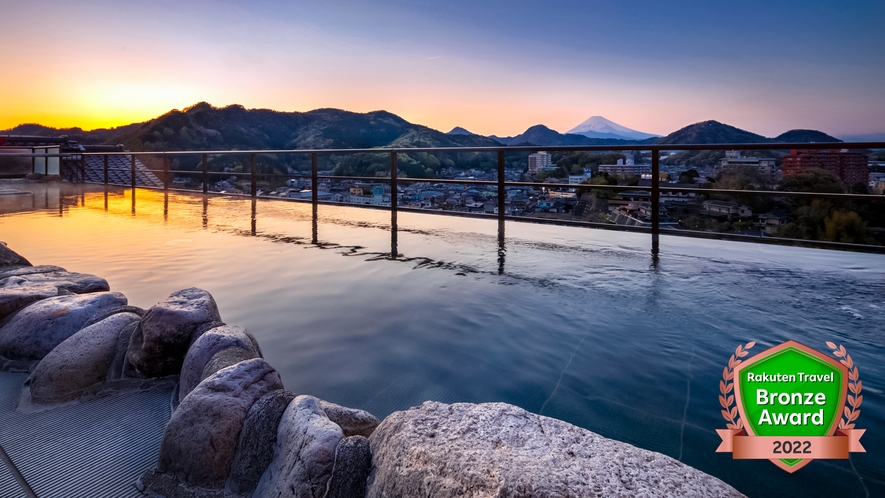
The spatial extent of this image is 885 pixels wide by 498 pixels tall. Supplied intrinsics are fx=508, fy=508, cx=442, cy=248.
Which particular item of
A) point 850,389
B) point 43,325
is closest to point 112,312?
point 43,325

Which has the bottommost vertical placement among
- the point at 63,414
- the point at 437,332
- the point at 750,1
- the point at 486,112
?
the point at 63,414

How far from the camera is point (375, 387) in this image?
1529 millimetres

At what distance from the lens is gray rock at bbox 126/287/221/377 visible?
160 cm

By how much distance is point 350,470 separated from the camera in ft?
3.04

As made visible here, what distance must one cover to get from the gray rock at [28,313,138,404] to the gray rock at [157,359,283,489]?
63 cm

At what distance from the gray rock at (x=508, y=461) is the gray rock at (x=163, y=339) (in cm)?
97

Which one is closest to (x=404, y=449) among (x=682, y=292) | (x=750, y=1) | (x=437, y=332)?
(x=437, y=332)

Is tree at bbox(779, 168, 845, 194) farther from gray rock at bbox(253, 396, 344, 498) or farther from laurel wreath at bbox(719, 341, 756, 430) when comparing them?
gray rock at bbox(253, 396, 344, 498)

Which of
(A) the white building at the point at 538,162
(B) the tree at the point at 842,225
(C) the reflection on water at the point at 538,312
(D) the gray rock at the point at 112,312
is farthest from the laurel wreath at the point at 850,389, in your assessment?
(B) the tree at the point at 842,225

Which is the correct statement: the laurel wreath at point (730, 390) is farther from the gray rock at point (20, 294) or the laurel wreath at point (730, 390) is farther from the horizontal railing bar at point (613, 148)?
the gray rock at point (20, 294)

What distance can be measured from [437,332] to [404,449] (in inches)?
44.4

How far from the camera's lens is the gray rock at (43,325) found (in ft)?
5.86

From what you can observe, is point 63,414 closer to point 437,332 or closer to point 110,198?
point 437,332

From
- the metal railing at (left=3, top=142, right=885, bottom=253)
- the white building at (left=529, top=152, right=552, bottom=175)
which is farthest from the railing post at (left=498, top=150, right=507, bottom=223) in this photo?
the white building at (left=529, top=152, right=552, bottom=175)
